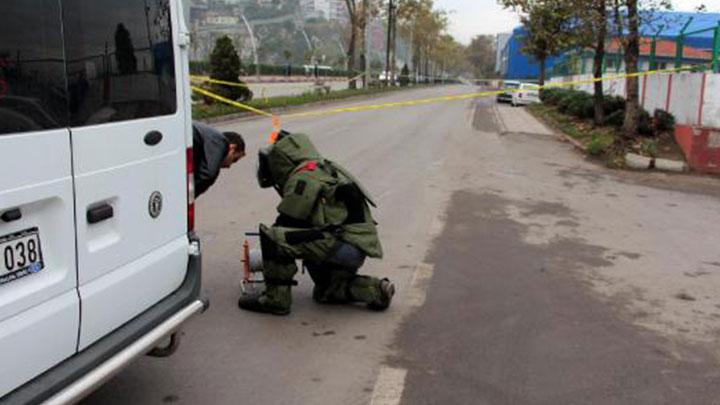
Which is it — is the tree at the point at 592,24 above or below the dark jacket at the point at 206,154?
above

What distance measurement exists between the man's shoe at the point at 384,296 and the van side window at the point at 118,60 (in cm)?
216

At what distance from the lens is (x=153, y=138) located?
3.35 metres

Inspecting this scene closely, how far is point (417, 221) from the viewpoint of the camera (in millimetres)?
8375

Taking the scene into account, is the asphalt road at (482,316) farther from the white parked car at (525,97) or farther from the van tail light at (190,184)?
the white parked car at (525,97)

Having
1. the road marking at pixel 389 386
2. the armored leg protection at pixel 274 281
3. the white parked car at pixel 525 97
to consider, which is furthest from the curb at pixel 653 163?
the white parked car at pixel 525 97

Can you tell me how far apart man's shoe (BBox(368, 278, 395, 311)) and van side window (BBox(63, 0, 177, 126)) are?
216 cm

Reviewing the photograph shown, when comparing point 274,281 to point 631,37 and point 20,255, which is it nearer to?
point 20,255

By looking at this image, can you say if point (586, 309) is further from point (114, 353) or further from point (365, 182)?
point (365, 182)

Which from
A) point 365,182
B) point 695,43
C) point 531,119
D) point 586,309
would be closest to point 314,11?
point 531,119

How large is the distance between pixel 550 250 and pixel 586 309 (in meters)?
1.89

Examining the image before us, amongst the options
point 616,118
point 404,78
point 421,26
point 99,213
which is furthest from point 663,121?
point 421,26

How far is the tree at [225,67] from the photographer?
24.6 meters

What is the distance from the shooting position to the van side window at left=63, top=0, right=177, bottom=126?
280cm

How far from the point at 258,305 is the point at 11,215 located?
2.68 metres
